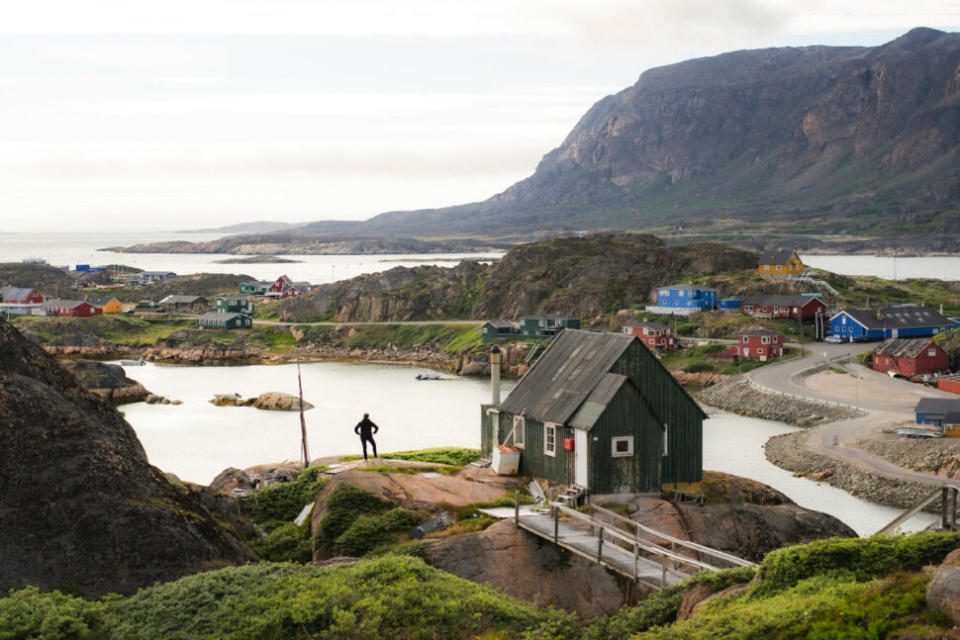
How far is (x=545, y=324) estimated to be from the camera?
352ft

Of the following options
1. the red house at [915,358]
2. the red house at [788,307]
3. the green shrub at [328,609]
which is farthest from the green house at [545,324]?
the green shrub at [328,609]

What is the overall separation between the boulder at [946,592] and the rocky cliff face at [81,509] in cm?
1175

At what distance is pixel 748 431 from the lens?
6500cm

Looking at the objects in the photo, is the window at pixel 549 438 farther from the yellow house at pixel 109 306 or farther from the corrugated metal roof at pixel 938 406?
the yellow house at pixel 109 306

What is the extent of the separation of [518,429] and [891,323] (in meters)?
74.2

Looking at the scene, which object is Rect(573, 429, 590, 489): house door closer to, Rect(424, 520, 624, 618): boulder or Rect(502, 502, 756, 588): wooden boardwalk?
Rect(502, 502, 756, 588): wooden boardwalk

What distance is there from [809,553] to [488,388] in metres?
72.1

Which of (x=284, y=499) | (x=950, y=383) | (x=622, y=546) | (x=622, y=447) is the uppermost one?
(x=622, y=447)

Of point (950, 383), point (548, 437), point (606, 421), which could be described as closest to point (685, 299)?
point (950, 383)

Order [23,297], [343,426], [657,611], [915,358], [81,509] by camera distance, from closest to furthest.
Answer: [657,611]
[81,509]
[343,426]
[915,358]
[23,297]

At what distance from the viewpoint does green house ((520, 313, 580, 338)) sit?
106m

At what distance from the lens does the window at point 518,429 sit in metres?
26.8

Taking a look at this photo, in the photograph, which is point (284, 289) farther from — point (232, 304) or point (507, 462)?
point (507, 462)

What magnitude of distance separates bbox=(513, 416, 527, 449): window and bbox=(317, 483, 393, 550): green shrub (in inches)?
195
